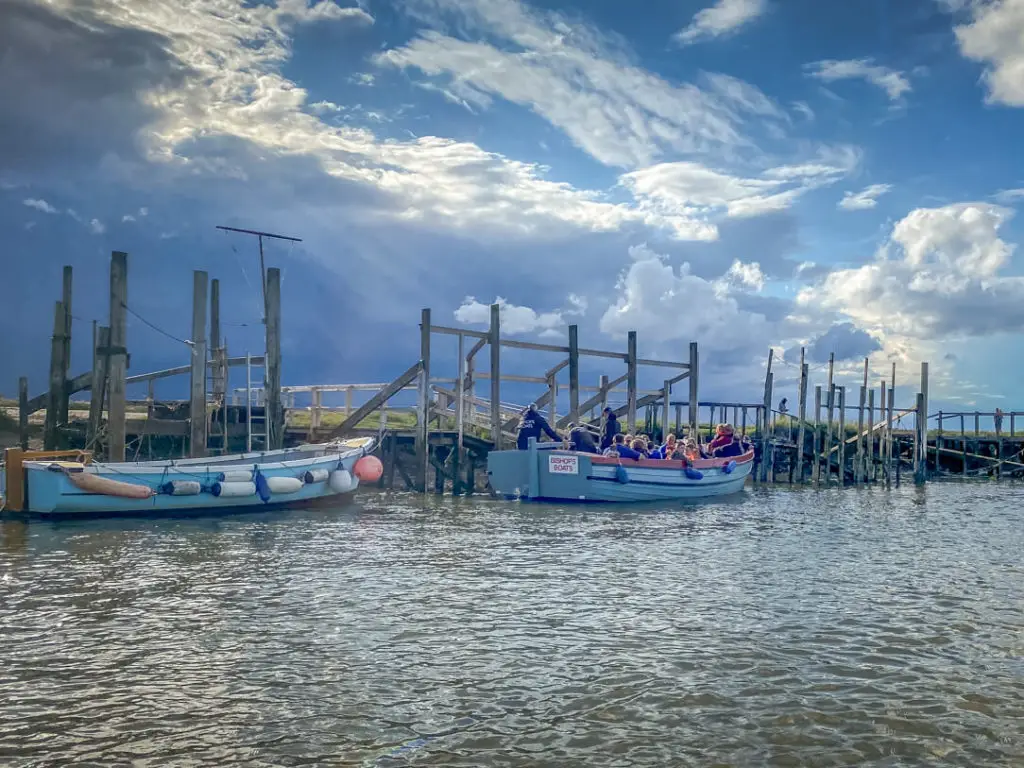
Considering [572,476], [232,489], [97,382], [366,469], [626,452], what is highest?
[97,382]

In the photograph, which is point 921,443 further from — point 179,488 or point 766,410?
point 179,488

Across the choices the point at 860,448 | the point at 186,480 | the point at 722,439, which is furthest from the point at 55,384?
the point at 860,448

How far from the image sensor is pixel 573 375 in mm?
28641

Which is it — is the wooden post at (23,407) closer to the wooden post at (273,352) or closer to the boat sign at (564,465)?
the wooden post at (273,352)

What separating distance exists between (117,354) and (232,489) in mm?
4535

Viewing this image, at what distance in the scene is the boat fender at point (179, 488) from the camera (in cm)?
1952

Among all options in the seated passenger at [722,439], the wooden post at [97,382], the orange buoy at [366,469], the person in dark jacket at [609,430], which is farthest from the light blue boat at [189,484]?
the seated passenger at [722,439]

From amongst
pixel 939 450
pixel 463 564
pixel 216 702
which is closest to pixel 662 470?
pixel 463 564

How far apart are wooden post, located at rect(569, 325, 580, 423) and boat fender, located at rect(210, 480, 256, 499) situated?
1105 cm

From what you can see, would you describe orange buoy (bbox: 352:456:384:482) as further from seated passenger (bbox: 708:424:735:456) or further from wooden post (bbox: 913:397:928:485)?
wooden post (bbox: 913:397:928:485)

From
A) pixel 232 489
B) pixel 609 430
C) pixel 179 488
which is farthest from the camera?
pixel 609 430

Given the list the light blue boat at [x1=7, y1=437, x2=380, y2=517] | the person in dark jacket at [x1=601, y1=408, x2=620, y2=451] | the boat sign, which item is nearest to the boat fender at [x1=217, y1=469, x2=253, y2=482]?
the light blue boat at [x1=7, y1=437, x2=380, y2=517]

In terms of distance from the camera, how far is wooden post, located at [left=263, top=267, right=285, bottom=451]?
23.9 metres

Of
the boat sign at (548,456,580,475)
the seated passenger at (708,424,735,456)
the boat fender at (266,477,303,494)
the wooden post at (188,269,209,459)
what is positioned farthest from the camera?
the seated passenger at (708,424,735,456)
